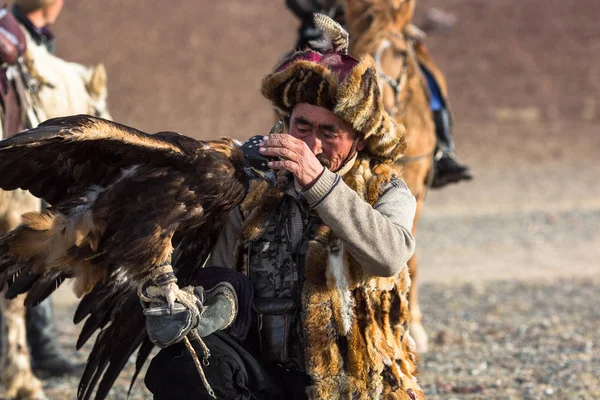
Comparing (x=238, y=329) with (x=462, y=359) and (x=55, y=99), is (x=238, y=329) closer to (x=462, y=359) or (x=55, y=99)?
Result: (x=55, y=99)

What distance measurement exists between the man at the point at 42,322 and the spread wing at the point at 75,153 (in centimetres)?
301

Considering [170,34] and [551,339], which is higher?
[170,34]

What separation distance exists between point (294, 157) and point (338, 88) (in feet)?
1.07

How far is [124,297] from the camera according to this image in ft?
10.7

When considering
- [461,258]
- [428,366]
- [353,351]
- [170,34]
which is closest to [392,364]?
[353,351]

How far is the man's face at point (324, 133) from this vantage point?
334cm

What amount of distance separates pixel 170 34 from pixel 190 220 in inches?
883

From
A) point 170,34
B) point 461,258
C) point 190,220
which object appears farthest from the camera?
point 170,34

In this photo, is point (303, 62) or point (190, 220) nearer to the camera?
point (190, 220)

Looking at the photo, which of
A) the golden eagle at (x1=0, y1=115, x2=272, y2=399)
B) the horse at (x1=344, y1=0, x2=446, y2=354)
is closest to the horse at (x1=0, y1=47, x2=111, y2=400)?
the horse at (x1=344, y1=0, x2=446, y2=354)

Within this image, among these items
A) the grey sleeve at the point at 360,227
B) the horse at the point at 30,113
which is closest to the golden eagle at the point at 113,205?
the grey sleeve at the point at 360,227

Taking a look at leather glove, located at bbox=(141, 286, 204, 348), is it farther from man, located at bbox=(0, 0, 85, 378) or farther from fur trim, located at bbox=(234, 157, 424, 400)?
man, located at bbox=(0, 0, 85, 378)

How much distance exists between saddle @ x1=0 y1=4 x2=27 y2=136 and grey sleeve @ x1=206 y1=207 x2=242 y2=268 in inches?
79.2

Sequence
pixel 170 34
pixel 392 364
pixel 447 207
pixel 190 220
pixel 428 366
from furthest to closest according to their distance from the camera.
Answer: pixel 170 34, pixel 447 207, pixel 428 366, pixel 392 364, pixel 190 220
